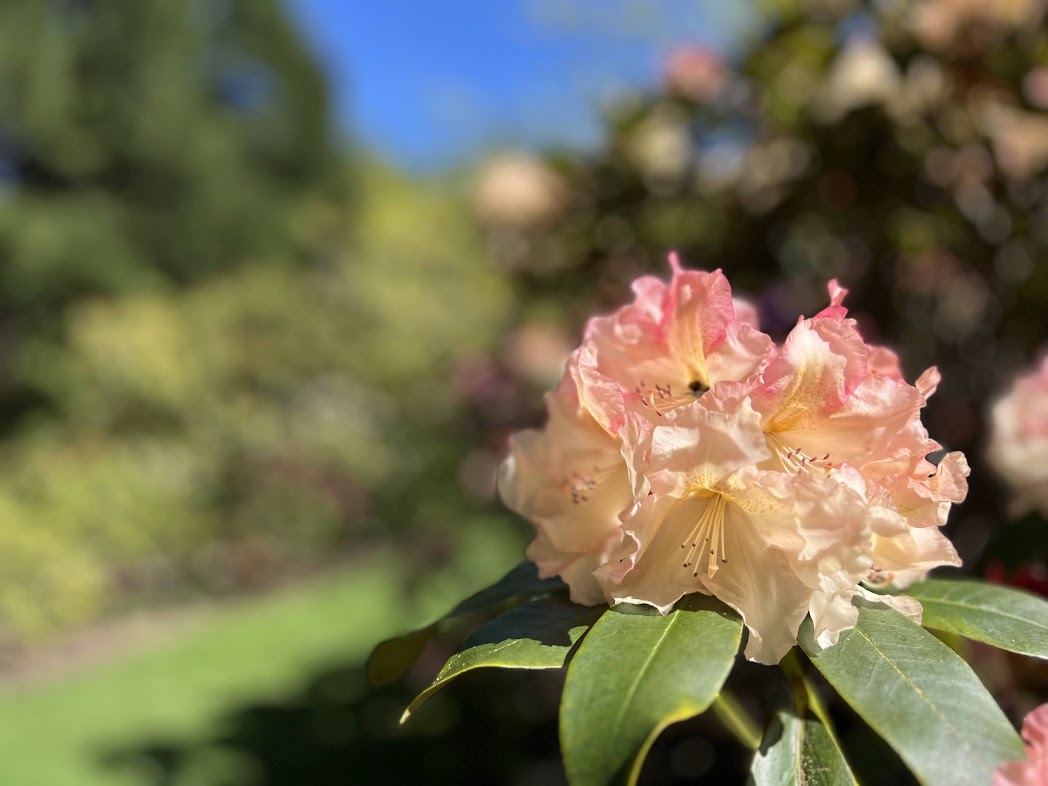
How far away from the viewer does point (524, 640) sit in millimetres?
575

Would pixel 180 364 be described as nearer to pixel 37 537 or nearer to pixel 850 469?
pixel 37 537

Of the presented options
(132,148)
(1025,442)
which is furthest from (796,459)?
(132,148)

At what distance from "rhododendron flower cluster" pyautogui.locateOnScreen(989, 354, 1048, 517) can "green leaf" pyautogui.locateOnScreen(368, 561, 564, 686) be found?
55 centimetres

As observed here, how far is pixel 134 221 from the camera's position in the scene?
9906 millimetres

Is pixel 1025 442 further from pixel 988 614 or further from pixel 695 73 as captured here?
pixel 695 73

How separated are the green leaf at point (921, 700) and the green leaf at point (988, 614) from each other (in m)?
0.06

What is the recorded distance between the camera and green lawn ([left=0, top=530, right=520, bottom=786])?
3080 millimetres

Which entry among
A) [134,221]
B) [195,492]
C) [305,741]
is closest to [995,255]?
[305,741]

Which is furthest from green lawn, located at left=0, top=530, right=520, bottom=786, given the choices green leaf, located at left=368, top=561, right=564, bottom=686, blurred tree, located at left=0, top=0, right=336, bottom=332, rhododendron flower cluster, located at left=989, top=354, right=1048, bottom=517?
blurred tree, located at left=0, top=0, right=336, bottom=332

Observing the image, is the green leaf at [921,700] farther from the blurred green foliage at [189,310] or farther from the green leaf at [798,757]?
the blurred green foliage at [189,310]

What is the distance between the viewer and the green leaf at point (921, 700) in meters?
0.47

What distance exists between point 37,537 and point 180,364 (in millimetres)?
2998

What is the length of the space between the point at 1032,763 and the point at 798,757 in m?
0.14

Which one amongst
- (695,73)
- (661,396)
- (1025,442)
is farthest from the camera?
(695,73)
